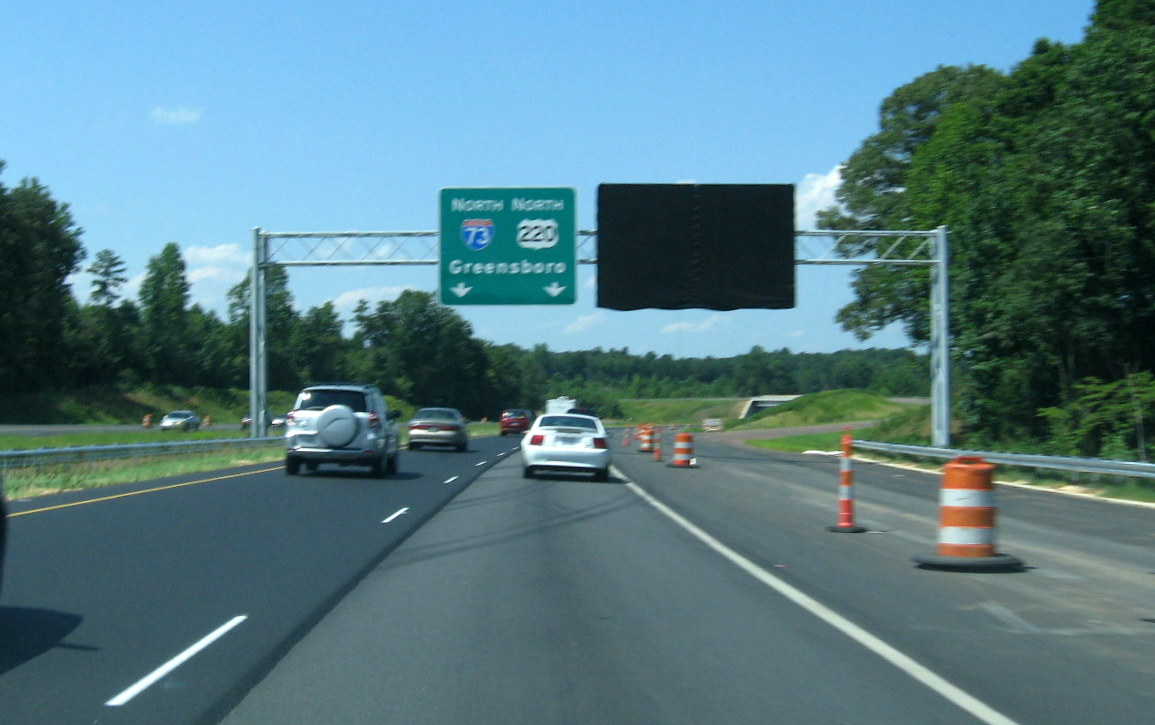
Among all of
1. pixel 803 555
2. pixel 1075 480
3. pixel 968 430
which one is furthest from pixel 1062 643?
pixel 968 430

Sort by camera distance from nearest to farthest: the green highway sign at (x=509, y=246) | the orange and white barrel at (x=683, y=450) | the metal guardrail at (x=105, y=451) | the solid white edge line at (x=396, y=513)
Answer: the solid white edge line at (x=396, y=513) < the metal guardrail at (x=105, y=451) < the orange and white barrel at (x=683, y=450) < the green highway sign at (x=509, y=246)

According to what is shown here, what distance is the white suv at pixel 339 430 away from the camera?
26016 millimetres

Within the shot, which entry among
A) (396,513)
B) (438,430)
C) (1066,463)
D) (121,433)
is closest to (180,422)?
(121,433)

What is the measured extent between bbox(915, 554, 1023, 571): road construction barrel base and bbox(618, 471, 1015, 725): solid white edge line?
5.70ft

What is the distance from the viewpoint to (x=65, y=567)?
11.9m

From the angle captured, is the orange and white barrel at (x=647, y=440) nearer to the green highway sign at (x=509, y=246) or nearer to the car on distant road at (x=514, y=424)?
the green highway sign at (x=509, y=246)

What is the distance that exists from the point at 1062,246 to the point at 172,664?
A: 107 ft

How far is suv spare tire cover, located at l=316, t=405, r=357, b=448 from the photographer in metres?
26.0

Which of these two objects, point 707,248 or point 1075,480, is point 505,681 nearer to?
point 1075,480

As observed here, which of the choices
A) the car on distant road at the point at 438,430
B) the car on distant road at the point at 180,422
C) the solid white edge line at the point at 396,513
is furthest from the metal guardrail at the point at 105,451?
the car on distant road at the point at 180,422

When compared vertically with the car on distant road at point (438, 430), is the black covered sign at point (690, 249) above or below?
above

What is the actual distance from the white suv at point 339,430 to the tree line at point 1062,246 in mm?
16975

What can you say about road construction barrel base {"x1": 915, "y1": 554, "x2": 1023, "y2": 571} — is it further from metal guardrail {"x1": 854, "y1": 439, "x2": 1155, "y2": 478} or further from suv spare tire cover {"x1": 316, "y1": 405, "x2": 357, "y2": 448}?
suv spare tire cover {"x1": 316, "y1": 405, "x2": 357, "y2": 448}

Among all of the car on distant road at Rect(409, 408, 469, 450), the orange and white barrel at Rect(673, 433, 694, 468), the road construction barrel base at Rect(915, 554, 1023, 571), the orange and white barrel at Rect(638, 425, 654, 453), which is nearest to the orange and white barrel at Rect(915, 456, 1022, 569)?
the road construction barrel base at Rect(915, 554, 1023, 571)
